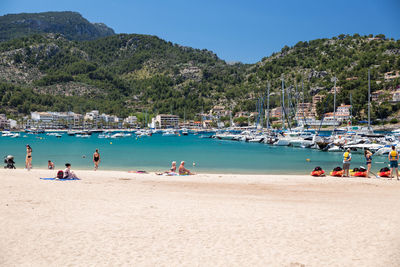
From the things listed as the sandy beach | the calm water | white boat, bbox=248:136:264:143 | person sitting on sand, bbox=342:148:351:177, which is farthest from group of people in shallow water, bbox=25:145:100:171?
white boat, bbox=248:136:264:143

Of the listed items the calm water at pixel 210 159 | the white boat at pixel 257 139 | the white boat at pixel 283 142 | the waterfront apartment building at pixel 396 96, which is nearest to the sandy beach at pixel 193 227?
the calm water at pixel 210 159

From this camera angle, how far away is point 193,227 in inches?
345

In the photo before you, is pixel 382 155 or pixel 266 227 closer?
pixel 266 227

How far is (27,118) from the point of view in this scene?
18712 centimetres

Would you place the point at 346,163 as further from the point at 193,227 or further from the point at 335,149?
the point at 335,149

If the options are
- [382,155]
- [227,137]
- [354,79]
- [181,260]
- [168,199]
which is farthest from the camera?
[354,79]

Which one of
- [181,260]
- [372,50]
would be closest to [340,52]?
[372,50]

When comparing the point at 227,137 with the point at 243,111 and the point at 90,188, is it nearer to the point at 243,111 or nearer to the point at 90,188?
the point at 90,188

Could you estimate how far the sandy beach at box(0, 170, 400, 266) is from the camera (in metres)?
6.72

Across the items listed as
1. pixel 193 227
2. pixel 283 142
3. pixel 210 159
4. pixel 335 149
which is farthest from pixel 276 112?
pixel 193 227

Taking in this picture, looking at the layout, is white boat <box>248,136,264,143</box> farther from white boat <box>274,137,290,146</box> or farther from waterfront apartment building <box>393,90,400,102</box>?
Answer: waterfront apartment building <box>393,90,400,102</box>

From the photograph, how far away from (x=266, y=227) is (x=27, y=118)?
664 feet

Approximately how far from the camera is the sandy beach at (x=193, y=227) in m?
6.72

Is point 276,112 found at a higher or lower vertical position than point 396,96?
lower
